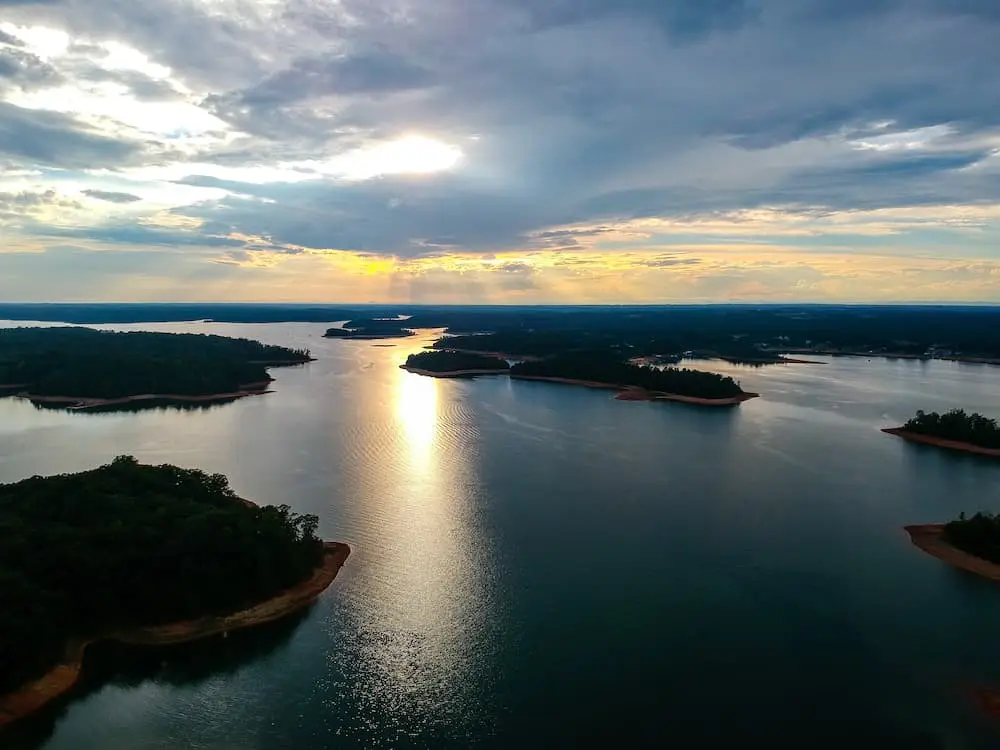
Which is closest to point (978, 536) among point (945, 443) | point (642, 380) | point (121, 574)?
point (945, 443)

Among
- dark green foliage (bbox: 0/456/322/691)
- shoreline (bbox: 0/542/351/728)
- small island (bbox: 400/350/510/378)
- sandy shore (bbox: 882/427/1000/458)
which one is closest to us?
shoreline (bbox: 0/542/351/728)

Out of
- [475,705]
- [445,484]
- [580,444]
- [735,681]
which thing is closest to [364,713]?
[475,705]

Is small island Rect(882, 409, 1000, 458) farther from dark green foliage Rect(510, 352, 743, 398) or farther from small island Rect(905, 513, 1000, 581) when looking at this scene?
small island Rect(905, 513, 1000, 581)

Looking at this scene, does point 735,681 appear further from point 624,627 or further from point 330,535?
point 330,535

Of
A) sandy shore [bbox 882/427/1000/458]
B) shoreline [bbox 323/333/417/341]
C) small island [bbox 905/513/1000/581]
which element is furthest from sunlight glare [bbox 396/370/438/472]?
shoreline [bbox 323/333/417/341]

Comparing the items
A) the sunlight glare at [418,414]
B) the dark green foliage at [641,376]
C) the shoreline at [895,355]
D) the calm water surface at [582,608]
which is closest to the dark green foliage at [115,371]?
the sunlight glare at [418,414]

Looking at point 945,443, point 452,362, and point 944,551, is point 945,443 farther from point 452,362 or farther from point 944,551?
point 452,362
